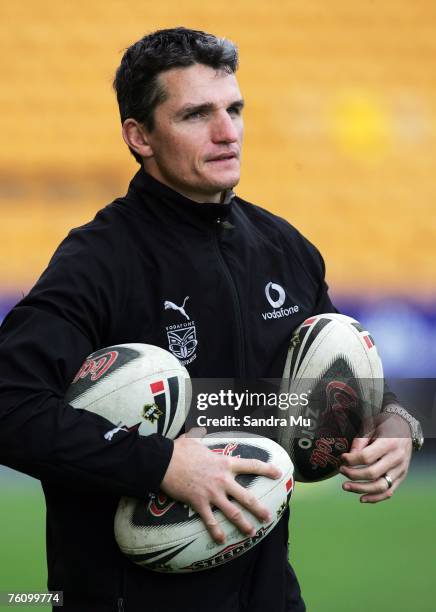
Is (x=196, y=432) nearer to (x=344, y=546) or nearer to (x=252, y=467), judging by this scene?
(x=252, y=467)

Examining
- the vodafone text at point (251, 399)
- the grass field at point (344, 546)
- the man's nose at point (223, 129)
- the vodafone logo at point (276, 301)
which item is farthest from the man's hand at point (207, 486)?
the grass field at point (344, 546)

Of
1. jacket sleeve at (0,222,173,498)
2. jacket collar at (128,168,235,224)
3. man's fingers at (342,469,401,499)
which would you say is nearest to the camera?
jacket sleeve at (0,222,173,498)

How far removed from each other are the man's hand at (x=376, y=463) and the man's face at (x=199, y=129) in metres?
0.64

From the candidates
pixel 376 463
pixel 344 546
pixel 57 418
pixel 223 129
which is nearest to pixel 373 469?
pixel 376 463

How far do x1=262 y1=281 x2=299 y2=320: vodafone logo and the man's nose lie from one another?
35 centimetres

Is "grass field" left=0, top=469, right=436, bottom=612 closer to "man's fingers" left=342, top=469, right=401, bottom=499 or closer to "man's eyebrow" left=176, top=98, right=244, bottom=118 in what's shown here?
"man's fingers" left=342, top=469, right=401, bottom=499

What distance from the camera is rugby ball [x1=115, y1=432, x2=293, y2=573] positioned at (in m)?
1.97

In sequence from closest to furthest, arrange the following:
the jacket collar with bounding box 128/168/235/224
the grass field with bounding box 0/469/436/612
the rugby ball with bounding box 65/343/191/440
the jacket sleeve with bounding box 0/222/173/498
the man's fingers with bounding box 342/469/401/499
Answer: the jacket sleeve with bounding box 0/222/173/498
the rugby ball with bounding box 65/343/191/440
the man's fingers with bounding box 342/469/401/499
the jacket collar with bounding box 128/168/235/224
the grass field with bounding box 0/469/436/612

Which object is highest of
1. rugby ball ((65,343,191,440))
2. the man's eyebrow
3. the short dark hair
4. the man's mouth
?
the short dark hair

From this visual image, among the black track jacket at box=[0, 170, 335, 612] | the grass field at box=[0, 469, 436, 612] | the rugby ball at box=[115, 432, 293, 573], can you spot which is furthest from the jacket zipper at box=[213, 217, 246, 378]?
the grass field at box=[0, 469, 436, 612]

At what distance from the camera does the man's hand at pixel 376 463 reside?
7.13 ft

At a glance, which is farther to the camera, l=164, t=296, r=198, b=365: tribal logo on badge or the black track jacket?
l=164, t=296, r=198, b=365: tribal logo on badge

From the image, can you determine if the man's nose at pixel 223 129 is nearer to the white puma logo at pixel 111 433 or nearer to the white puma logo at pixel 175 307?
the white puma logo at pixel 175 307

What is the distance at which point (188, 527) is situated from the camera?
1.97m
